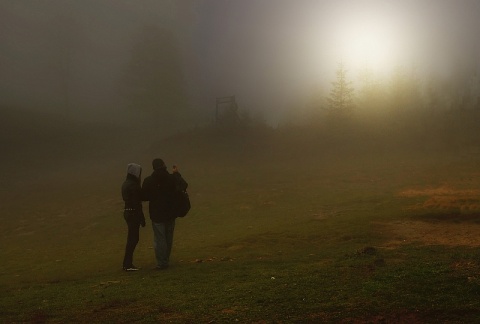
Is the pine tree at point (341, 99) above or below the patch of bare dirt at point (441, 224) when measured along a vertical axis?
above

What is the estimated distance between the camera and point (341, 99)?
72.2 metres

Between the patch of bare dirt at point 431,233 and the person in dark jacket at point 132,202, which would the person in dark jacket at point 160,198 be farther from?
the patch of bare dirt at point 431,233

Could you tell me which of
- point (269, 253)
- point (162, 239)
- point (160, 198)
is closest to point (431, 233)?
point (269, 253)

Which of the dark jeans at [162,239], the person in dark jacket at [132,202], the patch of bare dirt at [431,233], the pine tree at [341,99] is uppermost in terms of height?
the pine tree at [341,99]

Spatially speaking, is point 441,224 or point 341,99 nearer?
point 441,224

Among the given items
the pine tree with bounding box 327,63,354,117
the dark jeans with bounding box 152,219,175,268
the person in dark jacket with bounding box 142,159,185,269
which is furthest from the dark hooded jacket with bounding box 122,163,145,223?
the pine tree with bounding box 327,63,354,117

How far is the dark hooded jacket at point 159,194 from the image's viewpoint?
11727mm

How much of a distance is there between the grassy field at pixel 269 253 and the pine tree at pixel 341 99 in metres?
30.6

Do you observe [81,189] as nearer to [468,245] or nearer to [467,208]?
[467,208]

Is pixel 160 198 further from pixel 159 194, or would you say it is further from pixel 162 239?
pixel 162 239

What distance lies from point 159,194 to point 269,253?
13.6 feet

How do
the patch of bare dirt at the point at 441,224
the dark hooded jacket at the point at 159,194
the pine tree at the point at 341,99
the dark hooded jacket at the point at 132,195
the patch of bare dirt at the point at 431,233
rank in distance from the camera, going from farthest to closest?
the pine tree at the point at 341,99 → the patch of bare dirt at the point at 441,224 → the patch of bare dirt at the point at 431,233 → the dark hooded jacket at the point at 132,195 → the dark hooded jacket at the point at 159,194

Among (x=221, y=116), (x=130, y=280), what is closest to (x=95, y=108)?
(x=221, y=116)

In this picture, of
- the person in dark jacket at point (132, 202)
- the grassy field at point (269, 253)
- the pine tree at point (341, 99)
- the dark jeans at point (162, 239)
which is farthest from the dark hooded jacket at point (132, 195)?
the pine tree at point (341, 99)
